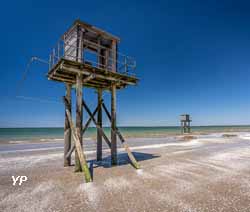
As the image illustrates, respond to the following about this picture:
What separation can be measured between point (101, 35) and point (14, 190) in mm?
7782

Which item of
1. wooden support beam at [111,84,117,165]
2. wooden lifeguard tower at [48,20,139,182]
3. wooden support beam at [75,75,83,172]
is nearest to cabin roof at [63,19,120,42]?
wooden lifeguard tower at [48,20,139,182]

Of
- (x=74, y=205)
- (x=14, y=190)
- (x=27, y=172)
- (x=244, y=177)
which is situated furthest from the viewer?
(x=27, y=172)

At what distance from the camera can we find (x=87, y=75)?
716cm

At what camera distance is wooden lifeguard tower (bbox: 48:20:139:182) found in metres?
6.76

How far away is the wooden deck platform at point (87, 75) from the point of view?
6.47 m

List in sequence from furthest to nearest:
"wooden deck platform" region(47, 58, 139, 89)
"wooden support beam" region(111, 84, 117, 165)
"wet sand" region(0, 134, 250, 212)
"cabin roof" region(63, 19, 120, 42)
Result: "wooden support beam" region(111, 84, 117, 165), "cabin roof" region(63, 19, 120, 42), "wooden deck platform" region(47, 58, 139, 89), "wet sand" region(0, 134, 250, 212)

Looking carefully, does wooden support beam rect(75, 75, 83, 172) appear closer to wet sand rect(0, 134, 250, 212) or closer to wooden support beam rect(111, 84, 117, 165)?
wet sand rect(0, 134, 250, 212)

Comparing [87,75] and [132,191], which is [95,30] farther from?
[132,191]

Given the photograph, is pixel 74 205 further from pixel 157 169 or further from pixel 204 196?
pixel 157 169

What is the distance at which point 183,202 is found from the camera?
4.04 meters

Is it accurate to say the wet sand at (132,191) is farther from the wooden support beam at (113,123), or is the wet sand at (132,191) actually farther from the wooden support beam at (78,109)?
the wooden support beam at (113,123)

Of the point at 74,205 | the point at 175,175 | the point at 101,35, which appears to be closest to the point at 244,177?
the point at 175,175

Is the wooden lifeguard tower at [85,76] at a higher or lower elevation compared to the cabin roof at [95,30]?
lower

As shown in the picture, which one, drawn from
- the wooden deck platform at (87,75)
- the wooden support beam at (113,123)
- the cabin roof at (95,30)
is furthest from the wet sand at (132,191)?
the cabin roof at (95,30)
